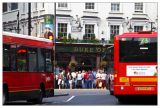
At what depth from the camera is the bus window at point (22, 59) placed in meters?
23.2

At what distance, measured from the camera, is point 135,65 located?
24.2 meters

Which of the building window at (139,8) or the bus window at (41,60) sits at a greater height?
the building window at (139,8)

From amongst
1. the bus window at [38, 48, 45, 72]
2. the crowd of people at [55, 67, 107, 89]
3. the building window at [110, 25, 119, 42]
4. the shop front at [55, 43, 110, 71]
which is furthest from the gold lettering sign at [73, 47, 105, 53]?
the bus window at [38, 48, 45, 72]

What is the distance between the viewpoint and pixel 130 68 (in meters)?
24.3

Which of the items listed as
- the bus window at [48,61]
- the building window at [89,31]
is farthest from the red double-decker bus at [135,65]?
the building window at [89,31]

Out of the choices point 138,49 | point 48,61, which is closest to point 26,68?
point 48,61

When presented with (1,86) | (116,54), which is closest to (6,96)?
(1,86)

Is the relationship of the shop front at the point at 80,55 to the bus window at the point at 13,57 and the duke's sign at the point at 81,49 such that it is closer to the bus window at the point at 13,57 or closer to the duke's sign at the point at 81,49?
the duke's sign at the point at 81,49

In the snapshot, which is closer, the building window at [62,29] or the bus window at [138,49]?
the bus window at [138,49]

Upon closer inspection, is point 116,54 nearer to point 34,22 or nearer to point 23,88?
point 23,88

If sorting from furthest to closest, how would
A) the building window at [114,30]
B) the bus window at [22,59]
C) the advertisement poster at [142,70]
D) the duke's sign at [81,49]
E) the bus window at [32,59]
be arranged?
1. the building window at [114,30]
2. the duke's sign at [81,49]
3. the bus window at [32,59]
4. the advertisement poster at [142,70]
5. the bus window at [22,59]

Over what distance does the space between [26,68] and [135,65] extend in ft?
13.5

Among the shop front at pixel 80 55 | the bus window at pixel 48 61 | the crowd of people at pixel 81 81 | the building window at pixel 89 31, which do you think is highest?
the building window at pixel 89 31

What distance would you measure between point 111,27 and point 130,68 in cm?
4037
